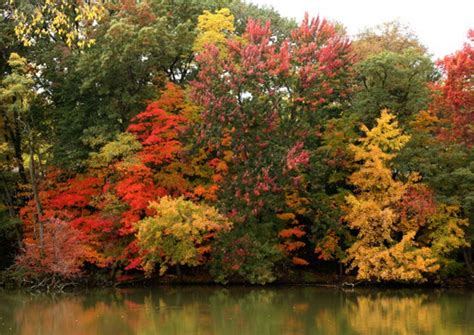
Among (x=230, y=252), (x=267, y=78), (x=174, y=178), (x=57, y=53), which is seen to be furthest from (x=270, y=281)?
(x=57, y=53)

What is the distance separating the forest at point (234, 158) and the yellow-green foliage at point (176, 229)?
0.07 m

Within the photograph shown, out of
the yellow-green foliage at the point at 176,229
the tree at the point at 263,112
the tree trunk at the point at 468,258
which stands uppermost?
the tree at the point at 263,112

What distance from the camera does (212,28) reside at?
2656cm

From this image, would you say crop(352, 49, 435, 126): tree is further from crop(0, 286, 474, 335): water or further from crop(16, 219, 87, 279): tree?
crop(16, 219, 87, 279): tree

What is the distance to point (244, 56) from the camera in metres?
24.1

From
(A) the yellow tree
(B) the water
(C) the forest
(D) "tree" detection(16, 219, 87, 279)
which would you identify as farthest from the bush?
(D) "tree" detection(16, 219, 87, 279)

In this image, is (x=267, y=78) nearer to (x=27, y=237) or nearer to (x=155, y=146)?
(x=155, y=146)

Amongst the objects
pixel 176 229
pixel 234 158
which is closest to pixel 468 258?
pixel 234 158

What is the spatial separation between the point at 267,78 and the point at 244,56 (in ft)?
4.00

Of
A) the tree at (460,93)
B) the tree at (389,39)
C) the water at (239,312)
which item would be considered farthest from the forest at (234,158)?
the tree at (389,39)

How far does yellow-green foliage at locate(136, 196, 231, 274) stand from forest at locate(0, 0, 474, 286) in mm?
74

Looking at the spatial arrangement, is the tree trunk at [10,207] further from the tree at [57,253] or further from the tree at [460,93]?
the tree at [460,93]

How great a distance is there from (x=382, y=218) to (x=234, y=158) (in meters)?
5.91

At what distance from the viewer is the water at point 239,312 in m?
14.8
